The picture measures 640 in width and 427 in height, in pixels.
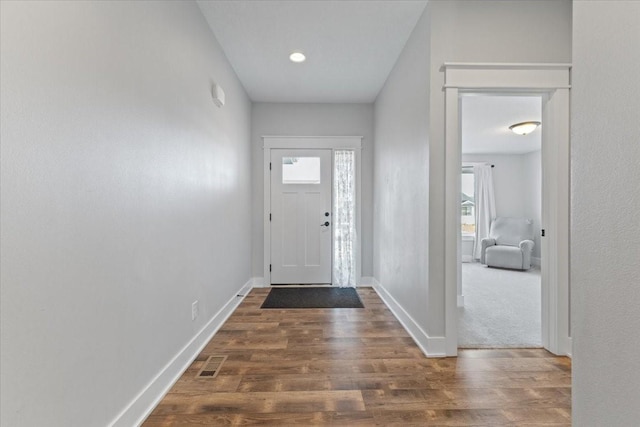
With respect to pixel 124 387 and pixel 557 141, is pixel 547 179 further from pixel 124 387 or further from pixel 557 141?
pixel 124 387

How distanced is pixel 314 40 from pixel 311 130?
164cm

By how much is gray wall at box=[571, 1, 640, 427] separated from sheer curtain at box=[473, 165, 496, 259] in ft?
21.9

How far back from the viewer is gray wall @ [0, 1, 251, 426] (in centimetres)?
94

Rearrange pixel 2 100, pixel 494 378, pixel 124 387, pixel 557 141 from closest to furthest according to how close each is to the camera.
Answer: pixel 2 100, pixel 124 387, pixel 494 378, pixel 557 141

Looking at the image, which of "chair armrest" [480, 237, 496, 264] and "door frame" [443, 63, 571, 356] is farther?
"chair armrest" [480, 237, 496, 264]

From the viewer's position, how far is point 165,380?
1.80 meters

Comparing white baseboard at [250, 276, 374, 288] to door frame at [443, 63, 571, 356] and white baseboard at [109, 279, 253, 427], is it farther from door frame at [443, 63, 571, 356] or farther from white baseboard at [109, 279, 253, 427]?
door frame at [443, 63, 571, 356]

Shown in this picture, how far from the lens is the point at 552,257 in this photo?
2324 millimetres

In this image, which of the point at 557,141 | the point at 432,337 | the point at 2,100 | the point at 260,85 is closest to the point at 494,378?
the point at 432,337

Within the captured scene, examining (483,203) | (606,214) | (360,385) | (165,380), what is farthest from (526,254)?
(165,380)

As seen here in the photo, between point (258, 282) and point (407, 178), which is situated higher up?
point (407, 178)

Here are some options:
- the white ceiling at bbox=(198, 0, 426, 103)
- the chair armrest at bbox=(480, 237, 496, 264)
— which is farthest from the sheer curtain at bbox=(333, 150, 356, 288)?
the chair armrest at bbox=(480, 237, 496, 264)

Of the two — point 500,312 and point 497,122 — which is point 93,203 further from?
point 497,122

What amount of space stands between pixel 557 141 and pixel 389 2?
1.65 meters
